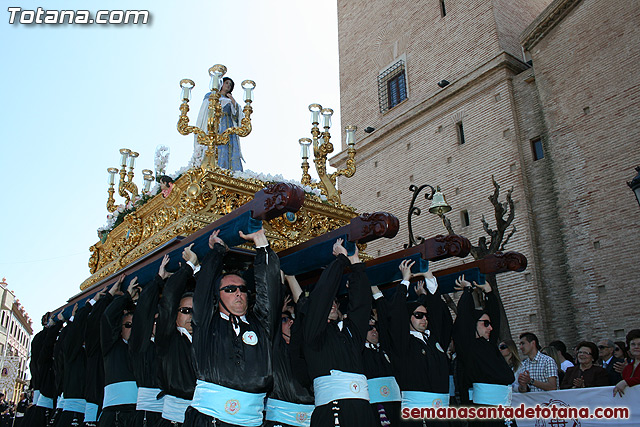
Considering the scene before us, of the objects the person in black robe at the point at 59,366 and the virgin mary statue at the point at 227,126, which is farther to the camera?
the virgin mary statue at the point at 227,126

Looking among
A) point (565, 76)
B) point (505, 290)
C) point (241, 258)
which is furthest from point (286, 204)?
point (565, 76)

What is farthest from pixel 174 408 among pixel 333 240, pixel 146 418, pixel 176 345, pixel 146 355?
pixel 333 240

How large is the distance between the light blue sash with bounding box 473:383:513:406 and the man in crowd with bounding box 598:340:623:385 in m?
1.71

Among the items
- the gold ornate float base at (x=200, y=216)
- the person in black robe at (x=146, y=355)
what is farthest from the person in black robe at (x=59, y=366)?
the person in black robe at (x=146, y=355)

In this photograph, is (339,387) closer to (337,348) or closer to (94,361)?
(337,348)

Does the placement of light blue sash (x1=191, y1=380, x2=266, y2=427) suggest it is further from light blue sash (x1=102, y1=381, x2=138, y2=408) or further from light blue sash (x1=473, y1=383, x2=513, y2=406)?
light blue sash (x1=473, y1=383, x2=513, y2=406)

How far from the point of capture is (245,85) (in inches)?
224

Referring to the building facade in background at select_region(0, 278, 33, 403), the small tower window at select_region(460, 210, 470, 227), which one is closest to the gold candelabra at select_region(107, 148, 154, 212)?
the small tower window at select_region(460, 210, 470, 227)

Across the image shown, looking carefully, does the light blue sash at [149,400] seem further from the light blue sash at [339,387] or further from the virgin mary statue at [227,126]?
the virgin mary statue at [227,126]

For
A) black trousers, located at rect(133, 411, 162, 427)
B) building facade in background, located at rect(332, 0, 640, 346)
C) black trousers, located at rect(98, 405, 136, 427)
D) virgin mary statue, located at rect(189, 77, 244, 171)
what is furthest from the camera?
building facade in background, located at rect(332, 0, 640, 346)

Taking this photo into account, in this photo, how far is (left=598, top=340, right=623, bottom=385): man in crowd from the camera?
20.2 feet

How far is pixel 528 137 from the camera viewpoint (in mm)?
13102

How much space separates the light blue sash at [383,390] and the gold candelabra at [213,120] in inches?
96.3

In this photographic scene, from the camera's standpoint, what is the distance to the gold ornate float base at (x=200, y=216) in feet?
15.6
